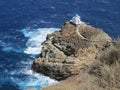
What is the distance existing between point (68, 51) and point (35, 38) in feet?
48.1

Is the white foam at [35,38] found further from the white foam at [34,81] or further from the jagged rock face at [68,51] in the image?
the white foam at [34,81]

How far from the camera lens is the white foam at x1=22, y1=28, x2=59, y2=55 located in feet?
286

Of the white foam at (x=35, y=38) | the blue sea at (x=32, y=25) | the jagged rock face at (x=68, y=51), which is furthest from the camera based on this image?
the white foam at (x=35, y=38)

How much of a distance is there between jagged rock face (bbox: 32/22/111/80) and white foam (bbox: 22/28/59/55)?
3057mm

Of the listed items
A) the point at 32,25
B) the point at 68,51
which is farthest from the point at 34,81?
the point at 32,25

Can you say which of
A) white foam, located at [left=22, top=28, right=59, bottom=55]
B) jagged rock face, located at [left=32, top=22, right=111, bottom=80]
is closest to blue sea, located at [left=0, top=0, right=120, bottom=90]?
white foam, located at [left=22, top=28, right=59, bottom=55]

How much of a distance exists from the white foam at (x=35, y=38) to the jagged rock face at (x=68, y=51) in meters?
3.06

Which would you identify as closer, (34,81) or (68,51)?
(34,81)

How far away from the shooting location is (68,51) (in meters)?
80.8

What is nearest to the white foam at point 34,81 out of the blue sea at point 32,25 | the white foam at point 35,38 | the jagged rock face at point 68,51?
the blue sea at point 32,25

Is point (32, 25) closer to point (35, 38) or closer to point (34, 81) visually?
point (35, 38)

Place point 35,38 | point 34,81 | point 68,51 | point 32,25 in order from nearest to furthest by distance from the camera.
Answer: point 34,81
point 68,51
point 35,38
point 32,25

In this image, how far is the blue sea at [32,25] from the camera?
252 feet

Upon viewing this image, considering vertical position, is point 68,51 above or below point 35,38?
above
